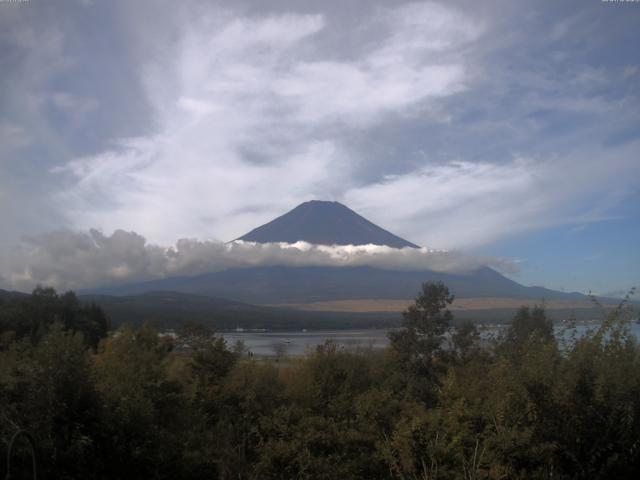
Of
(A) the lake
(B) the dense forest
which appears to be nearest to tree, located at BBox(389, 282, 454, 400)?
(A) the lake

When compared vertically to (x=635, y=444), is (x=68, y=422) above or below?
above

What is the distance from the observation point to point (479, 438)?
746 cm

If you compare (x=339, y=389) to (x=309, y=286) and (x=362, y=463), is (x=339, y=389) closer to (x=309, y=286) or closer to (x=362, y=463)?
(x=362, y=463)

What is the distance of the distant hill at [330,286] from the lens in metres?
147

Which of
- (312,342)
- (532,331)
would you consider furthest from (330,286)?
(532,331)

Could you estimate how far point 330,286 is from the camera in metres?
167

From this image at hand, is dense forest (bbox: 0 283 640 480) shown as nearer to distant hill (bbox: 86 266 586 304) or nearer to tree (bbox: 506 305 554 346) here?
tree (bbox: 506 305 554 346)

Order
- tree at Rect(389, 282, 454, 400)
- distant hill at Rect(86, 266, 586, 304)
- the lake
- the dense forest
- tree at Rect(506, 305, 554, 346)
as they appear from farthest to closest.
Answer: distant hill at Rect(86, 266, 586, 304) < tree at Rect(389, 282, 454, 400) < the lake < tree at Rect(506, 305, 554, 346) < the dense forest

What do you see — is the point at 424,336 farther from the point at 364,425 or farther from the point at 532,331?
the point at 364,425

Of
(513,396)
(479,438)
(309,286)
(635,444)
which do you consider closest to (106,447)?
(479,438)

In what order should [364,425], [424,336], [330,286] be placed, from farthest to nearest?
1. [330,286]
2. [424,336]
3. [364,425]

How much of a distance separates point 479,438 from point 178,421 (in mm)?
4872

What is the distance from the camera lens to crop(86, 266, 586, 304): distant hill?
147 metres

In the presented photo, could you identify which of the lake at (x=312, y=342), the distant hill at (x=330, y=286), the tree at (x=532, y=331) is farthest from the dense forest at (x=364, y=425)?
the distant hill at (x=330, y=286)
